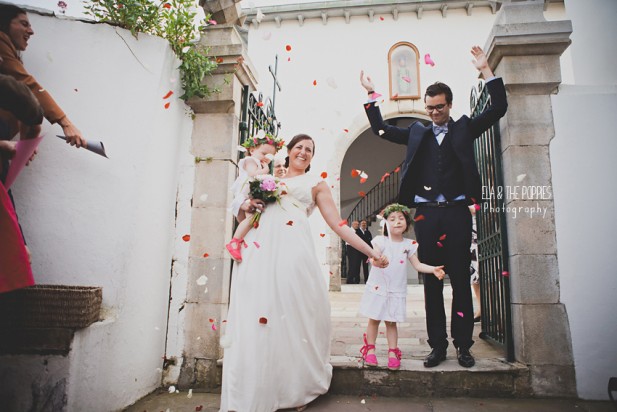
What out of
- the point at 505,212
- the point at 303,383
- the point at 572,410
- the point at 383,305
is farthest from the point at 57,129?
the point at 572,410

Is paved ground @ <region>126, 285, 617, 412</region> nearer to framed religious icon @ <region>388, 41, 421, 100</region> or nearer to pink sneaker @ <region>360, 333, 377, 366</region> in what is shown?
pink sneaker @ <region>360, 333, 377, 366</region>

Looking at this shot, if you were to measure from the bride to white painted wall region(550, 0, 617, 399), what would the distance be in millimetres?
1606

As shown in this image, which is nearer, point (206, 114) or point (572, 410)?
point (572, 410)

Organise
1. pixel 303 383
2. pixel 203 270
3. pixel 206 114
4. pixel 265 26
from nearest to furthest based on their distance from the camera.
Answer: pixel 303 383
pixel 203 270
pixel 206 114
pixel 265 26

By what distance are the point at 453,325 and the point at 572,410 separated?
34.6 inches

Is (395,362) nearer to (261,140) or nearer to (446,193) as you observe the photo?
(446,193)

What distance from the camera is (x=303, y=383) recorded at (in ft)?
8.43

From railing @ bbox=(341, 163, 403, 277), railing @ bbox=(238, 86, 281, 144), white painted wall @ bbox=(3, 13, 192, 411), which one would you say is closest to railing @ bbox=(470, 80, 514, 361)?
railing @ bbox=(238, 86, 281, 144)

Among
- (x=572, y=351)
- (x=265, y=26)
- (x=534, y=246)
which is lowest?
(x=572, y=351)

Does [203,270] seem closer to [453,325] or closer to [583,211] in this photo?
[453,325]

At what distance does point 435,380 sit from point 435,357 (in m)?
0.16

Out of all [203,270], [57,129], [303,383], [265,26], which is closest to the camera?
[303,383]

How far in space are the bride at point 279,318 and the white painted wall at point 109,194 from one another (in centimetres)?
75

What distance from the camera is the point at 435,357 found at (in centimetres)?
294
